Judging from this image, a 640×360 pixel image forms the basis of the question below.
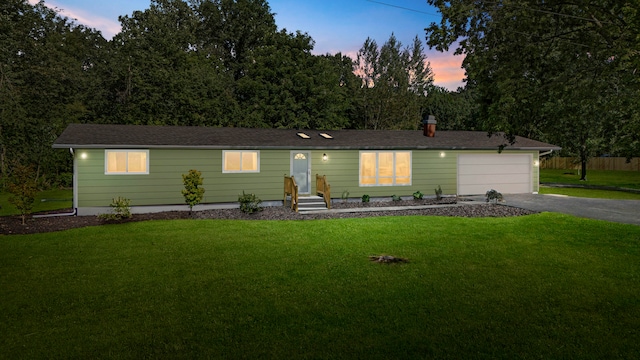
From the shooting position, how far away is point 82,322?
4.87m

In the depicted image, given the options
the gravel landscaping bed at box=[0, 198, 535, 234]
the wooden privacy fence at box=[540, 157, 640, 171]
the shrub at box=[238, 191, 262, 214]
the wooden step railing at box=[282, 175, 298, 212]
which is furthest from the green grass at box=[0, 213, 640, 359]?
the wooden privacy fence at box=[540, 157, 640, 171]

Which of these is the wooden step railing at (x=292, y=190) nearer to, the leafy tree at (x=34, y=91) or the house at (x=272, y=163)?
the house at (x=272, y=163)

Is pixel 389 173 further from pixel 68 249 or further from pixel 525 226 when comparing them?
pixel 68 249

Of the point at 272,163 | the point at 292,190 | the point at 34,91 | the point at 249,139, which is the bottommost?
the point at 292,190

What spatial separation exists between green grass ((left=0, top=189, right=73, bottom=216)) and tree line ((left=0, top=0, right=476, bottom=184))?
2.24 metres

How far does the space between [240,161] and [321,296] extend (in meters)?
10.6

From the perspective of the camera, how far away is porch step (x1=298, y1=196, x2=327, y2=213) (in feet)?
48.4

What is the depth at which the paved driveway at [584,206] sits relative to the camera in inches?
501

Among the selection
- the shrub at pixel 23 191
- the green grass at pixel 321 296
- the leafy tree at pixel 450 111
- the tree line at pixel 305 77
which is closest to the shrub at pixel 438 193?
the tree line at pixel 305 77

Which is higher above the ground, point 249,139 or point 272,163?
point 249,139

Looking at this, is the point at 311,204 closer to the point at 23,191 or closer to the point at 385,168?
the point at 385,168

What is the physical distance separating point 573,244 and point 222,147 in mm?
11671

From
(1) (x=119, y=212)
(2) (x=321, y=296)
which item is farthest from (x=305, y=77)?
(2) (x=321, y=296)

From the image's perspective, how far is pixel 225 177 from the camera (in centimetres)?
1523
